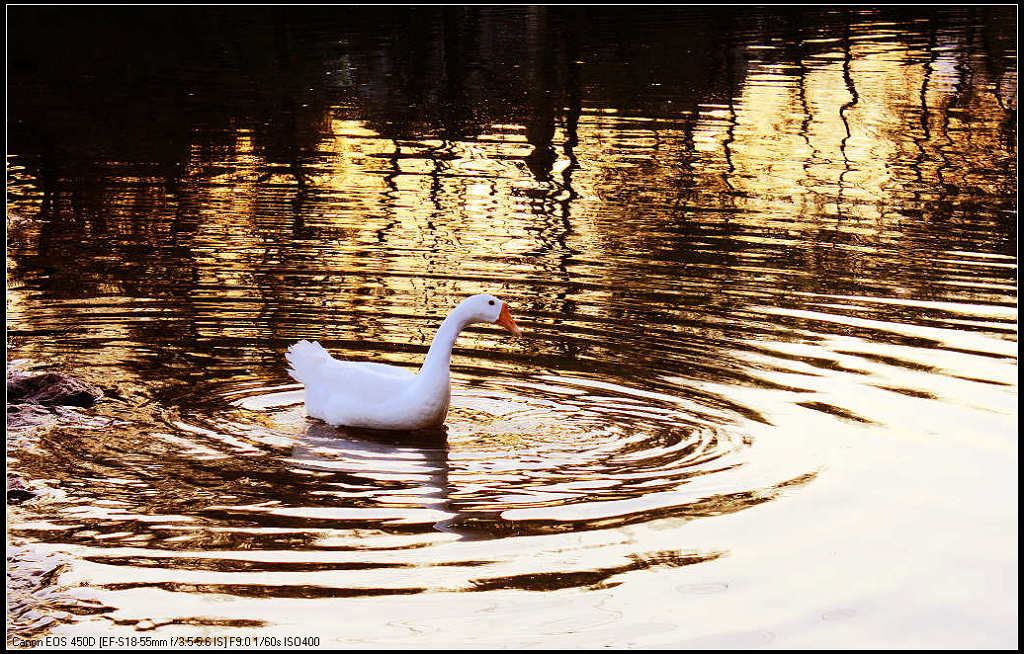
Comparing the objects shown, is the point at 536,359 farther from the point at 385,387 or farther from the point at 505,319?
the point at 385,387

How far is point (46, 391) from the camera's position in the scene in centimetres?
1043

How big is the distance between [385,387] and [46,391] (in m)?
2.39

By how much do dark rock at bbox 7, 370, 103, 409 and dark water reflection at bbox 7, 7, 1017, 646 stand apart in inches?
8.1

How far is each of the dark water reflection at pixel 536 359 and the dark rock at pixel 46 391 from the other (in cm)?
21

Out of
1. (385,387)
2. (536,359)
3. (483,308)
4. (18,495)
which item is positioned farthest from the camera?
(536,359)

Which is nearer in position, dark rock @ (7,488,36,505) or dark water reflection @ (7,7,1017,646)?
dark water reflection @ (7,7,1017,646)

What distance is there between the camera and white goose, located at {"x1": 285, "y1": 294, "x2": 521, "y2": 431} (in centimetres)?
1023

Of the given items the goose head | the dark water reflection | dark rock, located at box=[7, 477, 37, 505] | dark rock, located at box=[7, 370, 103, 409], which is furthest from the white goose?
dark rock, located at box=[7, 477, 37, 505]

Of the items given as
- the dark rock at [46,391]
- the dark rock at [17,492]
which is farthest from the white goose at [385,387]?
the dark rock at [17,492]

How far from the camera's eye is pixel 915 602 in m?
7.50

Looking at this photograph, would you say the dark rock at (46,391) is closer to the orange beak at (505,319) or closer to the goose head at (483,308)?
the goose head at (483,308)

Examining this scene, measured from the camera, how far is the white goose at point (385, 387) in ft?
33.6

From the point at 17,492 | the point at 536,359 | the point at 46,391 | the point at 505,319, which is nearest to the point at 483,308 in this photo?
the point at 505,319

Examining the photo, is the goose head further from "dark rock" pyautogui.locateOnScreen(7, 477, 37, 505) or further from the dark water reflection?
"dark rock" pyautogui.locateOnScreen(7, 477, 37, 505)
